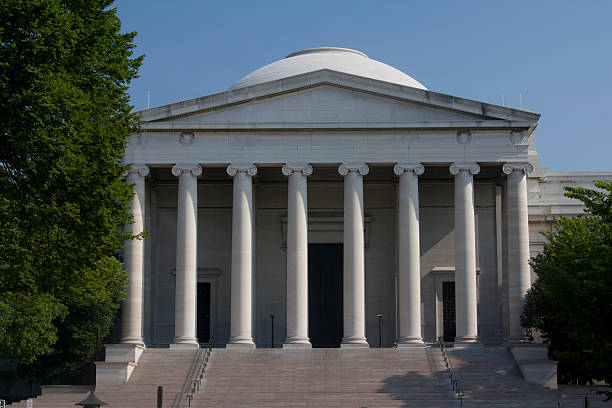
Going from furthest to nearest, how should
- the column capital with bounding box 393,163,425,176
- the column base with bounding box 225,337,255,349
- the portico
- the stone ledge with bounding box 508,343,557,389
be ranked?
the column capital with bounding box 393,163,425,176 < the portico < the column base with bounding box 225,337,255,349 < the stone ledge with bounding box 508,343,557,389

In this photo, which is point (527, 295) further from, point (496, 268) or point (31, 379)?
point (31, 379)

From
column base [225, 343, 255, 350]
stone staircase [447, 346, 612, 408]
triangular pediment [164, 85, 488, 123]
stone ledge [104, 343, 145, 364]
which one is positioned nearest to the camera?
stone staircase [447, 346, 612, 408]

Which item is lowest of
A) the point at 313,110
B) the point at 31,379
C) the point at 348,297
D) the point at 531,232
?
the point at 31,379

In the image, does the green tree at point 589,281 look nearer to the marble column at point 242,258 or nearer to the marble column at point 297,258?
the marble column at point 297,258

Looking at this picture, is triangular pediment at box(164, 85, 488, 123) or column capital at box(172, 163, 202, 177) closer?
column capital at box(172, 163, 202, 177)

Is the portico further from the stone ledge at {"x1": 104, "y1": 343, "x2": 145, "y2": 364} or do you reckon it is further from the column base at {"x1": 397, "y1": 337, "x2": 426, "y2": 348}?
the stone ledge at {"x1": 104, "y1": 343, "x2": 145, "y2": 364}

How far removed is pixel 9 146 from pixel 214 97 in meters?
22.7

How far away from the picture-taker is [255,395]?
47.6m

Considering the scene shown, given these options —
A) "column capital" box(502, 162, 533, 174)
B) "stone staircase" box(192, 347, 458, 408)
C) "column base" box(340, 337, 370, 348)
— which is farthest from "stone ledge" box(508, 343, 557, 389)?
"column capital" box(502, 162, 533, 174)

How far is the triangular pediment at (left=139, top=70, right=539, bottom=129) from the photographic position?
5669 centimetres

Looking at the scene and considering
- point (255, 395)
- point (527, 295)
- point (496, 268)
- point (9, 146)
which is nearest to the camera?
point (9, 146)

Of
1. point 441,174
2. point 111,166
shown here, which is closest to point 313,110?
point 441,174

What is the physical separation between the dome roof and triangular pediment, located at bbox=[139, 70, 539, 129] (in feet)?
31.3

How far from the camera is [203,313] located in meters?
62.3
